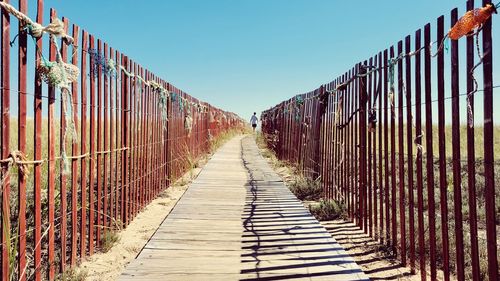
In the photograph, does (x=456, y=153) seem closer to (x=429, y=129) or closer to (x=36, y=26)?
(x=429, y=129)

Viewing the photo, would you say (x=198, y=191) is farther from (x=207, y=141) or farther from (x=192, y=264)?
(x=207, y=141)

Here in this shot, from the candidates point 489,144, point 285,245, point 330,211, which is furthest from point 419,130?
point 330,211

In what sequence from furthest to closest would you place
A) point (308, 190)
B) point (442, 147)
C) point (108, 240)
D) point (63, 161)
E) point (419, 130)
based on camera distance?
point (308, 190)
point (108, 240)
point (419, 130)
point (63, 161)
point (442, 147)

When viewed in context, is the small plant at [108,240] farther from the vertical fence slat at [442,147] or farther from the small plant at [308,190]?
the small plant at [308,190]

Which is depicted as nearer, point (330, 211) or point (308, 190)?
point (330, 211)

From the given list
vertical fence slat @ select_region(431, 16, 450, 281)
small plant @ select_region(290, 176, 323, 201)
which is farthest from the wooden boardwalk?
small plant @ select_region(290, 176, 323, 201)

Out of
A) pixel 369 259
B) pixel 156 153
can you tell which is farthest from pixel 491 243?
pixel 156 153

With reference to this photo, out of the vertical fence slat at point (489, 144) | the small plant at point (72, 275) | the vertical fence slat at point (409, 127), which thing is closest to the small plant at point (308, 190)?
the vertical fence slat at point (409, 127)

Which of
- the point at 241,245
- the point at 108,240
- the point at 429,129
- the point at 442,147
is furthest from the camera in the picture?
the point at 108,240

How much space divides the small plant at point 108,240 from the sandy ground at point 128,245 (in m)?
0.04

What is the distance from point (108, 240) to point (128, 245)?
28 cm

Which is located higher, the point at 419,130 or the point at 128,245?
the point at 419,130

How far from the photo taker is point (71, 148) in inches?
158

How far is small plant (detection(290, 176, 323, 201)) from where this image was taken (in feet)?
25.0
